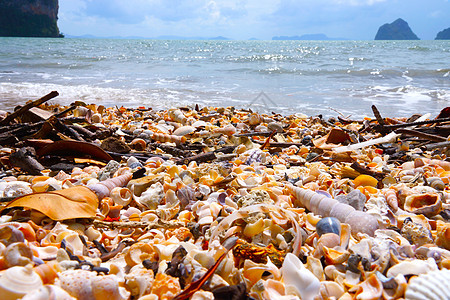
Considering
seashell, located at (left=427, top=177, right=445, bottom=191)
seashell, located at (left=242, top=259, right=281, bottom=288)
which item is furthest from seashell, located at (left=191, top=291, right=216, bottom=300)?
seashell, located at (left=427, top=177, right=445, bottom=191)

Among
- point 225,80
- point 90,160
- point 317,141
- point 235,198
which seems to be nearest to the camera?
point 235,198

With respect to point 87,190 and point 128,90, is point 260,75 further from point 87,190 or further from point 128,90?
point 87,190

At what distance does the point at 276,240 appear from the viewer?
4.90 ft

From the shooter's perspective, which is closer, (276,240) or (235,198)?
(276,240)

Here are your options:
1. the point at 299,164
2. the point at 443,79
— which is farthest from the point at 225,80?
the point at 299,164

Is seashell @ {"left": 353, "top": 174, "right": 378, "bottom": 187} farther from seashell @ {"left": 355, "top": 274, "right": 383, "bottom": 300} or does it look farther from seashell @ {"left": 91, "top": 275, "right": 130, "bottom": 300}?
seashell @ {"left": 91, "top": 275, "right": 130, "bottom": 300}

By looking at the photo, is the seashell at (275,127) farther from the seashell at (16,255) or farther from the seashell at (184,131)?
the seashell at (16,255)

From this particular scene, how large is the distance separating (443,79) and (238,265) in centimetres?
1515

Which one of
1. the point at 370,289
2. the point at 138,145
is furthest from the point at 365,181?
the point at 138,145

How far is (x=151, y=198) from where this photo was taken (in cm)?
198

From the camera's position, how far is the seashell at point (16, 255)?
3.74 ft

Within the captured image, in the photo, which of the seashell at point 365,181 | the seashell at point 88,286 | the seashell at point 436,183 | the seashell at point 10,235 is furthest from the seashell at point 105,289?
the seashell at point 436,183

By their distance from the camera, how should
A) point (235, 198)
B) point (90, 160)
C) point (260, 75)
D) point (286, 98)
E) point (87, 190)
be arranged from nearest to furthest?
1. point (87, 190)
2. point (235, 198)
3. point (90, 160)
4. point (286, 98)
5. point (260, 75)

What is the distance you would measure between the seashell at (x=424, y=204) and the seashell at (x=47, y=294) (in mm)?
1870
